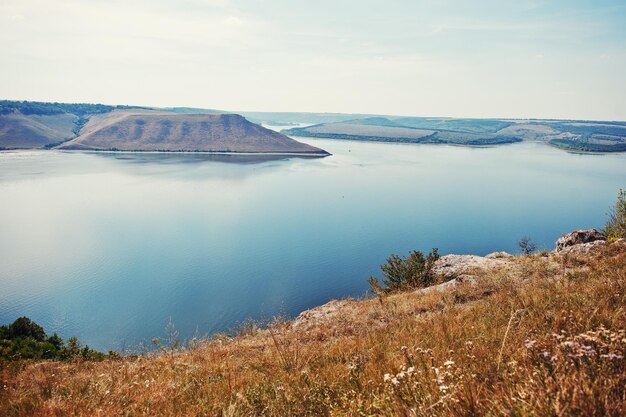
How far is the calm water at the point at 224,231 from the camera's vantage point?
2964cm

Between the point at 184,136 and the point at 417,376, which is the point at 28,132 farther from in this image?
the point at 417,376

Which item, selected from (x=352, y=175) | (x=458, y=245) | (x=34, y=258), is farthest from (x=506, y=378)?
(x=352, y=175)

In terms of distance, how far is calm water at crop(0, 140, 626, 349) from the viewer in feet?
97.2

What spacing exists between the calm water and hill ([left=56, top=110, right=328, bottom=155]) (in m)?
43.4

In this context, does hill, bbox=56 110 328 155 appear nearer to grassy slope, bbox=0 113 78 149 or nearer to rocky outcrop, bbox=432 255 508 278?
grassy slope, bbox=0 113 78 149

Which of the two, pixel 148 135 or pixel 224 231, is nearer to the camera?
pixel 224 231

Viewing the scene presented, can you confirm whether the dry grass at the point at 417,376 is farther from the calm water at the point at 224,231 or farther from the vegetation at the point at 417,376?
the calm water at the point at 224,231

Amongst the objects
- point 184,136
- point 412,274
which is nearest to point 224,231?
point 412,274

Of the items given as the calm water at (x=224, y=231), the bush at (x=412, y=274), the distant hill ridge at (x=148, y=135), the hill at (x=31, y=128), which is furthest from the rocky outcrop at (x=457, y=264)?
the hill at (x=31, y=128)

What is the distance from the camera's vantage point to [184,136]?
157m

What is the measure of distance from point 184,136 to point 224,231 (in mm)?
120827

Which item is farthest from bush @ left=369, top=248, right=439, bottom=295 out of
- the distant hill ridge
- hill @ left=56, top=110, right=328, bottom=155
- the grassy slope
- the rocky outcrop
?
the grassy slope

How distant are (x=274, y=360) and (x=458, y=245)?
139 ft

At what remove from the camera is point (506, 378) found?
2.15 m
